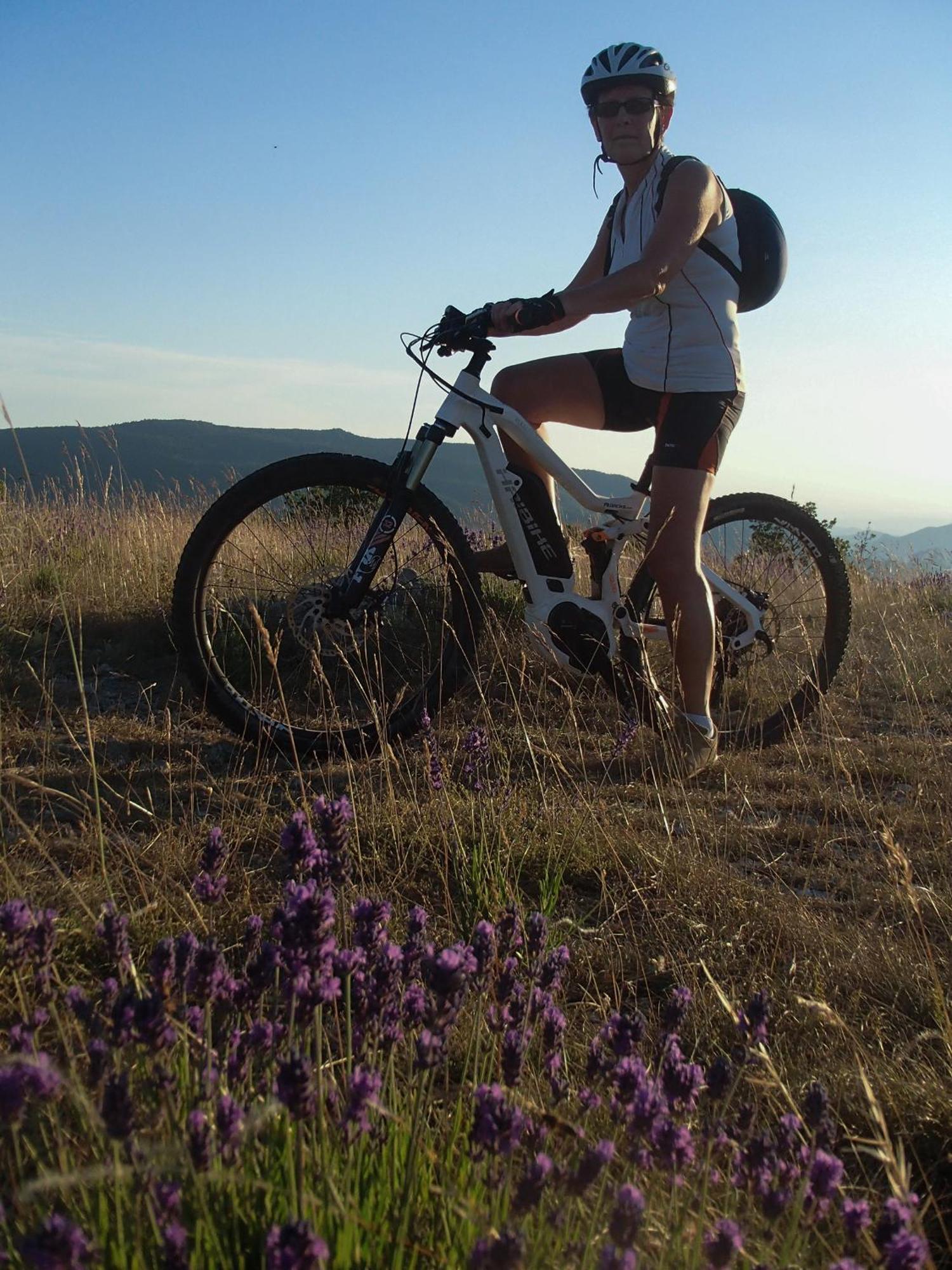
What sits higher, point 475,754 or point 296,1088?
point 296,1088

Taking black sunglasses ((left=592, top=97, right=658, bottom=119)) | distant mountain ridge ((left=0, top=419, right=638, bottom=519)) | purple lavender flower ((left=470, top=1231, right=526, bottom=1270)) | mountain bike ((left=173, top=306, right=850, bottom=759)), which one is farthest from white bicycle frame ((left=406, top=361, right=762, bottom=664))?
distant mountain ridge ((left=0, top=419, right=638, bottom=519))

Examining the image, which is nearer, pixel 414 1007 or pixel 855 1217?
pixel 855 1217

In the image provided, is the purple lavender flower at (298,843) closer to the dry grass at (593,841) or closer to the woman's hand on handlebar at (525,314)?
the dry grass at (593,841)

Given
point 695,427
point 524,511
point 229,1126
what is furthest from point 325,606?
point 229,1126

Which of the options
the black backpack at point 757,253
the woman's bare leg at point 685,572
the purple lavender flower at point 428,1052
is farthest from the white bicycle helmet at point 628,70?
the purple lavender flower at point 428,1052

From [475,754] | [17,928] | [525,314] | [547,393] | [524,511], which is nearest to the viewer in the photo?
[17,928]

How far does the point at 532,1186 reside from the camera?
43.5 inches

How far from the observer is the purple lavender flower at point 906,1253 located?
3.42ft

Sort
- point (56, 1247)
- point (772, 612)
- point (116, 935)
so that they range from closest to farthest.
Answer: point (56, 1247) < point (116, 935) < point (772, 612)

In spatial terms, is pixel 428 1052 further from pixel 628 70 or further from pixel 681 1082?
pixel 628 70

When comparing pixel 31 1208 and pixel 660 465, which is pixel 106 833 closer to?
pixel 31 1208

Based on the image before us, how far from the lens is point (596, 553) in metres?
4.37

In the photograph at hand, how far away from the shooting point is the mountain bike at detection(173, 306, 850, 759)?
3748 mm

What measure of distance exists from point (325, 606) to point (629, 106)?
2153 millimetres
